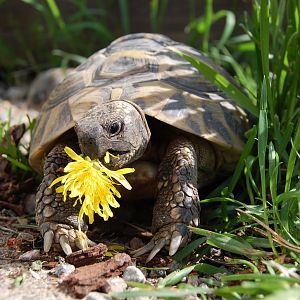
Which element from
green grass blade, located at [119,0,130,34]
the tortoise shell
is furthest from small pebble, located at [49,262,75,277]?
green grass blade, located at [119,0,130,34]

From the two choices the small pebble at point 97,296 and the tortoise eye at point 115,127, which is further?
the tortoise eye at point 115,127

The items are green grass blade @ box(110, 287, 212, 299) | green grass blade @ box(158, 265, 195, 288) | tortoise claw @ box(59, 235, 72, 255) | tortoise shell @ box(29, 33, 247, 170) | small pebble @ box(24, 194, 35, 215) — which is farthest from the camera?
small pebble @ box(24, 194, 35, 215)

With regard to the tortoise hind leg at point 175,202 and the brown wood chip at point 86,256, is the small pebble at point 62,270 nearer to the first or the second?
the brown wood chip at point 86,256

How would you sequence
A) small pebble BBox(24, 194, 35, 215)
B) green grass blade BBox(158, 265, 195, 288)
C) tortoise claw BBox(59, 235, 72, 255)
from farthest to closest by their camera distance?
1. small pebble BBox(24, 194, 35, 215)
2. tortoise claw BBox(59, 235, 72, 255)
3. green grass blade BBox(158, 265, 195, 288)

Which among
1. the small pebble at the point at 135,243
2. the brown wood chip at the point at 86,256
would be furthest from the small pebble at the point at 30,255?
the small pebble at the point at 135,243

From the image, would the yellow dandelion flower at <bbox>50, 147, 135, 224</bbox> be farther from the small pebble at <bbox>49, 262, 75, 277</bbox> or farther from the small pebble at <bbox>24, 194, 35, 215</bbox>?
the small pebble at <bbox>24, 194, 35, 215</bbox>

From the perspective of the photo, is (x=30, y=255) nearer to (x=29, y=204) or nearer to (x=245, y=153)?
(x=29, y=204)

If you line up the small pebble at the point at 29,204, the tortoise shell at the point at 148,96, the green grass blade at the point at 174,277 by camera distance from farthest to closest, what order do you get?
the small pebble at the point at 29,204
the tortoise shell at the point at 148,96
the green grass blade at the point at 174,277
